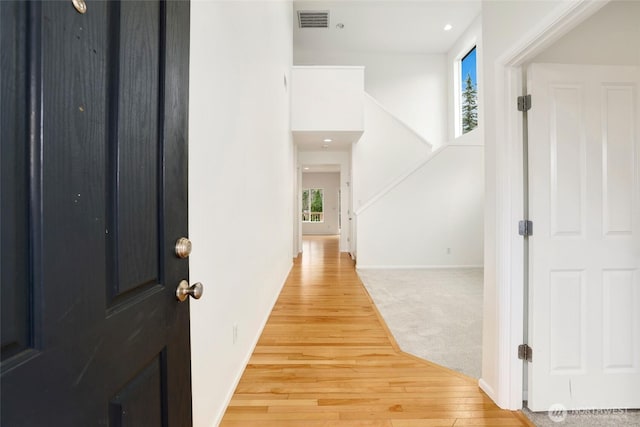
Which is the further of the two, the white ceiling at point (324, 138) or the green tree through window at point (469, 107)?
the green tree through window at point (469, 107)

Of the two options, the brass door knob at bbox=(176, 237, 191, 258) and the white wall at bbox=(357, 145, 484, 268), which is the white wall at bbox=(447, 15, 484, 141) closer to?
the white wall at bbox=(357, 145, 484, 268)

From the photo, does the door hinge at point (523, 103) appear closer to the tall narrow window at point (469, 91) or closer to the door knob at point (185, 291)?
the door knob at point (185, 291)

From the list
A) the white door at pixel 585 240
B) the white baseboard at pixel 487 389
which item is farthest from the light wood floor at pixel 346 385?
the white door at pixel 585 240

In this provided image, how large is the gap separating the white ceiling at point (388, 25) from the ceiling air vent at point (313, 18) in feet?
0.31

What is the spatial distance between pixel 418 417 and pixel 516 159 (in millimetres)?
1554

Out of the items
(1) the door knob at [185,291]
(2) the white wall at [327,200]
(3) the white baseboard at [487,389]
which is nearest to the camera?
(1) the door knob at [185,291]

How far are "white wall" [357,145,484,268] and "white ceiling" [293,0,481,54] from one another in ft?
11.5

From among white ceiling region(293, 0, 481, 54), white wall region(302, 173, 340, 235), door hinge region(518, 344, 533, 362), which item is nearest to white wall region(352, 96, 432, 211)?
white ceiling region(293, 0, 481, 54)

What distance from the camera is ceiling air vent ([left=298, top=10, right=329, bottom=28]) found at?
6188 mm

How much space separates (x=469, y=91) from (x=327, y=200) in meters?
6.77

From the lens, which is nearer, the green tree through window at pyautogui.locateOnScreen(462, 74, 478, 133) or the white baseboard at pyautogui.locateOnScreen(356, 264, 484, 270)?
the white baseboard at pyautogui.locateOnScreen(356, 264, 484, 270)

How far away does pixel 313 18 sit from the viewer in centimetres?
641

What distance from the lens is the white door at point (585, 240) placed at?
158 centimetres

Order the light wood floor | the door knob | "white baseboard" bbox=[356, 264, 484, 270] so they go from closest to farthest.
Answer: the door knob → the light wood floor → "white baseboard" bbox=[356, 264, 484, 270]
